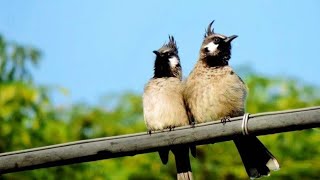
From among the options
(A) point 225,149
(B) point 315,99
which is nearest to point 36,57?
(A) point 225,149

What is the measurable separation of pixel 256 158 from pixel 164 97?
142 cm

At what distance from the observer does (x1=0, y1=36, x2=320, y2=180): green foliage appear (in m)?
9.82

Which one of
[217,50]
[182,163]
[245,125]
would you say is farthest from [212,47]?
[245,125]

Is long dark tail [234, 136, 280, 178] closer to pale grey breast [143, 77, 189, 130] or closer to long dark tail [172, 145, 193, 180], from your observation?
long dark tail [172, 145, 193, 180]

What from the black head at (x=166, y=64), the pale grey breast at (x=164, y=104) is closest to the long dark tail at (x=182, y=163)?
the pale grey breast at (x=164, y=104)

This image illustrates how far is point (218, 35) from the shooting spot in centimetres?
734

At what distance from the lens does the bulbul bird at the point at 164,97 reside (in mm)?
7086

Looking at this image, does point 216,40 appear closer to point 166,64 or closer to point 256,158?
point 166,64

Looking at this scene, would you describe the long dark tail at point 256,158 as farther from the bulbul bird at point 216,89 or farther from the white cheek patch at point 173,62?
the white cheek patch at point 173,62

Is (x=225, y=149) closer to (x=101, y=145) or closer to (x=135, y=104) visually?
(x=135, y=104)

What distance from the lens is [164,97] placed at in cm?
717

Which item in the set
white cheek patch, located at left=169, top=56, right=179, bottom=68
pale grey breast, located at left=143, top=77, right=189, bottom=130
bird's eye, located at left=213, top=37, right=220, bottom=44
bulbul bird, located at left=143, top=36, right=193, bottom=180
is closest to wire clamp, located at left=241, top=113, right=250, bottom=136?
bulbul bird, located at left=143, top=36, right=193, bottom=180

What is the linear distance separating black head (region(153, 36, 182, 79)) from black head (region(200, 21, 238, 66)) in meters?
0.31

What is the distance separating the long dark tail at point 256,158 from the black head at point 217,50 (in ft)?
4.26
